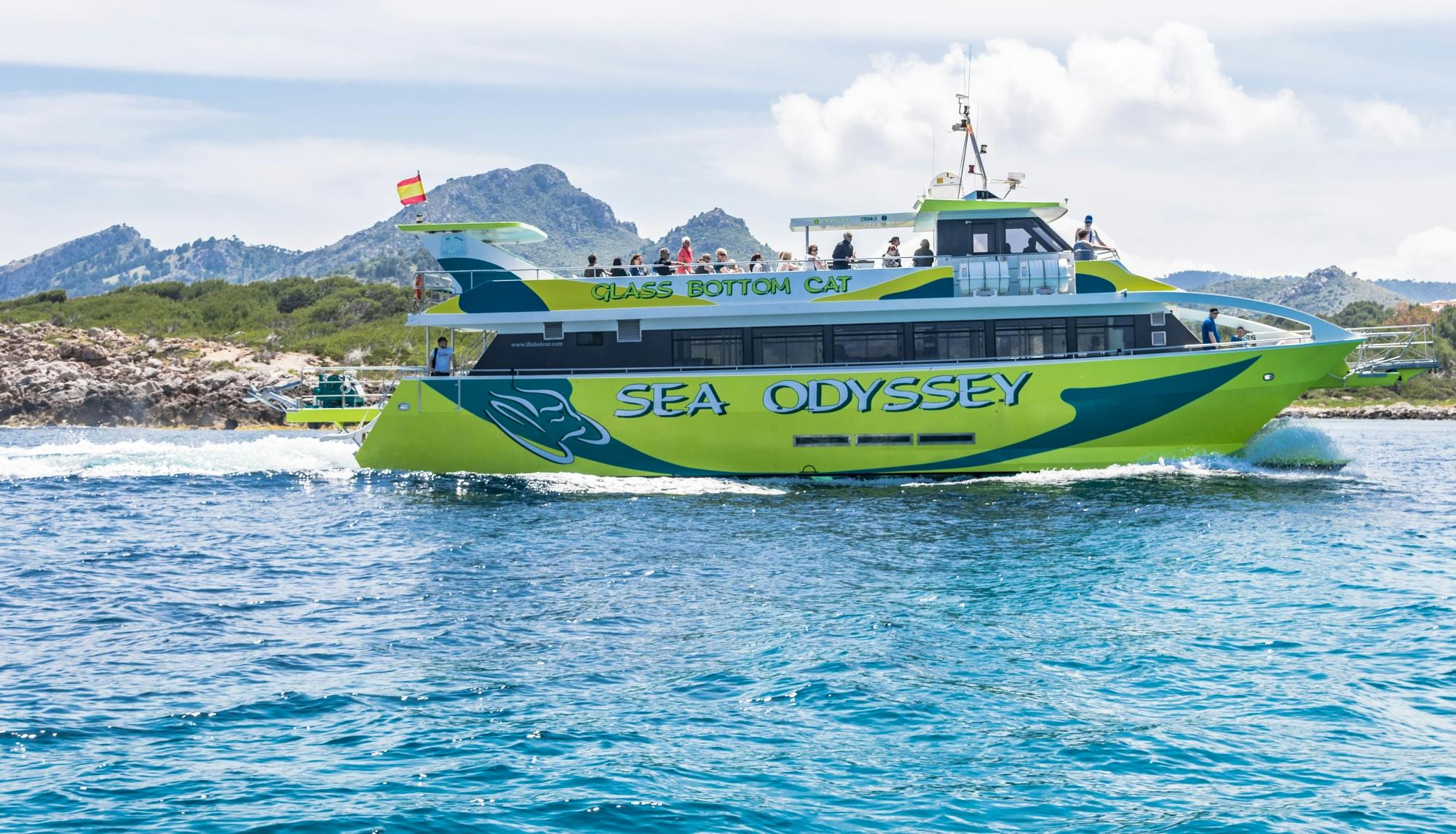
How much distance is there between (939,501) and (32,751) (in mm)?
14173

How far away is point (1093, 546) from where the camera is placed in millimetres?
14875

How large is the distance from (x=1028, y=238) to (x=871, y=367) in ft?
14.1

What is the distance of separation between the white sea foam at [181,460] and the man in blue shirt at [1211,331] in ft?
58.1

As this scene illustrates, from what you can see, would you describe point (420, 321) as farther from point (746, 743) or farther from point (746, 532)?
point (746, 743)

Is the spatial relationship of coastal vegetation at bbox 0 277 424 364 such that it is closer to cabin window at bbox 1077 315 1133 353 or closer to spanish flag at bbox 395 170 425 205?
spanish flag at bbox 395 170 425 205

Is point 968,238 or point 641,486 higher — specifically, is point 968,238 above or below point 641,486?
above

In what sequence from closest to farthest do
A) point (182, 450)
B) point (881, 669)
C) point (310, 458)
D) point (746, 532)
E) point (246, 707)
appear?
point (246, 707) < point (881, 669) < point (746, 532) < point (310, 458) < point (182, 450)

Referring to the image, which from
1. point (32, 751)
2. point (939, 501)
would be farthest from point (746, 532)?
point (32, 751)

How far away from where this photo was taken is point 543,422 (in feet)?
74.7

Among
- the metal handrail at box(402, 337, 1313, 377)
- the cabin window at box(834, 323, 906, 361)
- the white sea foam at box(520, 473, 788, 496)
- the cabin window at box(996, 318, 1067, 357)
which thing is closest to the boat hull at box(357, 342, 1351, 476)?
the metal handrail at box(402, 337, 1313, 377)

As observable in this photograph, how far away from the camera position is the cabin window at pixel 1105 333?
22422 millimetres

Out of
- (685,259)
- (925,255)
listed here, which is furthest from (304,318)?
(925,255)

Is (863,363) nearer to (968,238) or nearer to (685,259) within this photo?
(968,238)

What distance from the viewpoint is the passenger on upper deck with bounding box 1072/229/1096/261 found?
22562mm
